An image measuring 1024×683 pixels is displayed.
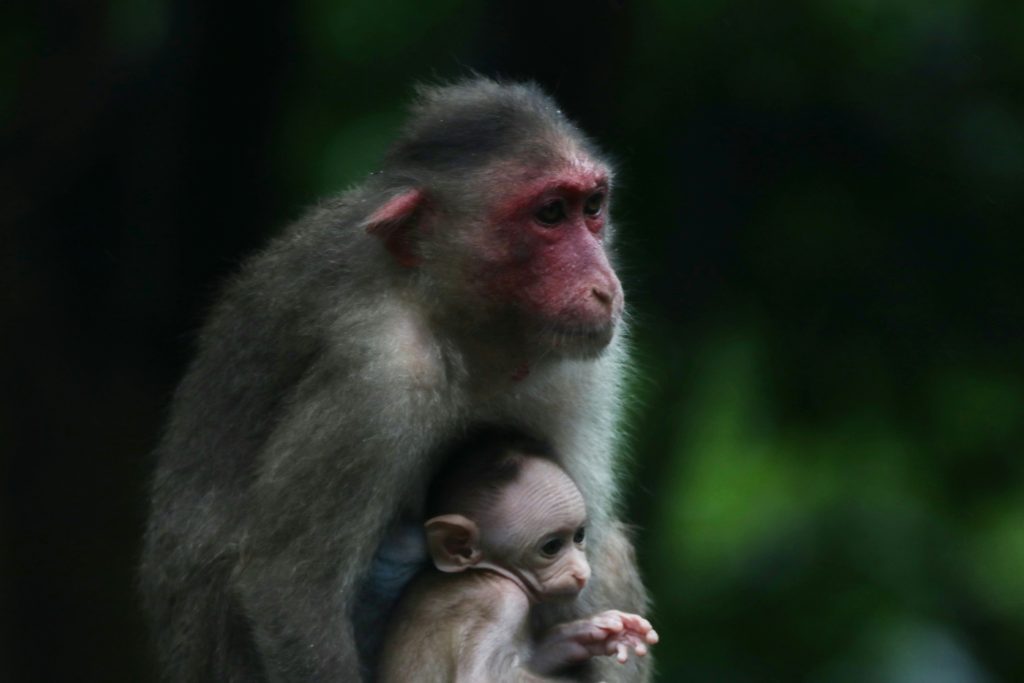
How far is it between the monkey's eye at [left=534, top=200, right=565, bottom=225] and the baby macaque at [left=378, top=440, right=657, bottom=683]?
88 cm

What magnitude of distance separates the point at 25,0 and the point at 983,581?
6.03 metres

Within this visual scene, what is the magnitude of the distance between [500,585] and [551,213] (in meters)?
1.36

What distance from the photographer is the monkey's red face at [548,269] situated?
22.7 ft

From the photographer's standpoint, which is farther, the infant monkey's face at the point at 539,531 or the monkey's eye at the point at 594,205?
the monkey's eye at the point at 594,205

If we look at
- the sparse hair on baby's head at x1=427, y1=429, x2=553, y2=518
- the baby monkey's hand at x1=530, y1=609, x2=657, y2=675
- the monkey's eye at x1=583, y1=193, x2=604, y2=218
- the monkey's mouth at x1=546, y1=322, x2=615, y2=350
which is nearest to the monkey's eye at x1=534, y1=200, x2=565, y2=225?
the monkey's eye at x1=583, y1=193, x2=604, y2=218

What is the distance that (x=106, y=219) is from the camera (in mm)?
10609

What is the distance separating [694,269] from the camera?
35.7ft

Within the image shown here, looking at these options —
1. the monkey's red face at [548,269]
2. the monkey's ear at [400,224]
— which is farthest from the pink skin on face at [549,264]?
the monkey's ear at [400,224]

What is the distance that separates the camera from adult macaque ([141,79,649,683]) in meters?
6.61

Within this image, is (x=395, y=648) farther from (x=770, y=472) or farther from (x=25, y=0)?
(x=25, y=0)

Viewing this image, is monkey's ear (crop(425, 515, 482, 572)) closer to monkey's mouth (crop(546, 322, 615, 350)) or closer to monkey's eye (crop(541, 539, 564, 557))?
monkey's eye (crop(541, 539, 564, 557))

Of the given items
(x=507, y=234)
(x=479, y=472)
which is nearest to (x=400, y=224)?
(x=507, y=234)

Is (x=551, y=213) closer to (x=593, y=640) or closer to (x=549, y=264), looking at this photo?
(x=549, y=264)

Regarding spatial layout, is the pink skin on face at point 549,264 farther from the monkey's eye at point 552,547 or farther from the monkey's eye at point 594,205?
the monkey's eye at point 552,547
